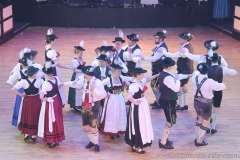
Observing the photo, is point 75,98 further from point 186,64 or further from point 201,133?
point 201,133

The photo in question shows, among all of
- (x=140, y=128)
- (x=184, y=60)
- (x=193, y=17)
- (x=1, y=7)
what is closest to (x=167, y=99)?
(x=140, y=128)

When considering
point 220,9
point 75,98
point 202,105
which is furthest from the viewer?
point 220,9

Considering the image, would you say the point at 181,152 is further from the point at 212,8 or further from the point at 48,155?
the point at 212,8

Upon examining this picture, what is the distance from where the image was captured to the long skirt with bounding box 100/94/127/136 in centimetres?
669

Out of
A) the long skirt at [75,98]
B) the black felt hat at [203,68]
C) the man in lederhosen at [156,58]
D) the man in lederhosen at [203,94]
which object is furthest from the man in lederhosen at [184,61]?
the long skirt at [75,98]

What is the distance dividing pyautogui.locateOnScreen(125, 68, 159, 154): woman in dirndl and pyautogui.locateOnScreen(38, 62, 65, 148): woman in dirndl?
1.02 m

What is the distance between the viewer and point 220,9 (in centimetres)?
1639

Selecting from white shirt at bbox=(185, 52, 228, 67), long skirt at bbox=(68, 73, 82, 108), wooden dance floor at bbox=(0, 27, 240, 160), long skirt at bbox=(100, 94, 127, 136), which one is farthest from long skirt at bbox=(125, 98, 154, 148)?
long skirt at bbox=(68, 73, 82, 108)

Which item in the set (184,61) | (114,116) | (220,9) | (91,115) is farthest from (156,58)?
(220,9)

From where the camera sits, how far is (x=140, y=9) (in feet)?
53.6

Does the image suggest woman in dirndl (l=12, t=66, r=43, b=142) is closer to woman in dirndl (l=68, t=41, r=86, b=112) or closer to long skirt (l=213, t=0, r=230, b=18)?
woman in dirndl (l=68, t=41, r=86, b=112)

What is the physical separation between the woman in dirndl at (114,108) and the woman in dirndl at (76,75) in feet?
3.69

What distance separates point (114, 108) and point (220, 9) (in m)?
10.8

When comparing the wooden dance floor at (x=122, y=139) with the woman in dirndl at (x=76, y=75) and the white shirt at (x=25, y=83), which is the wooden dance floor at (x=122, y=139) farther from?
the white shirt at (x=25, y=83)
